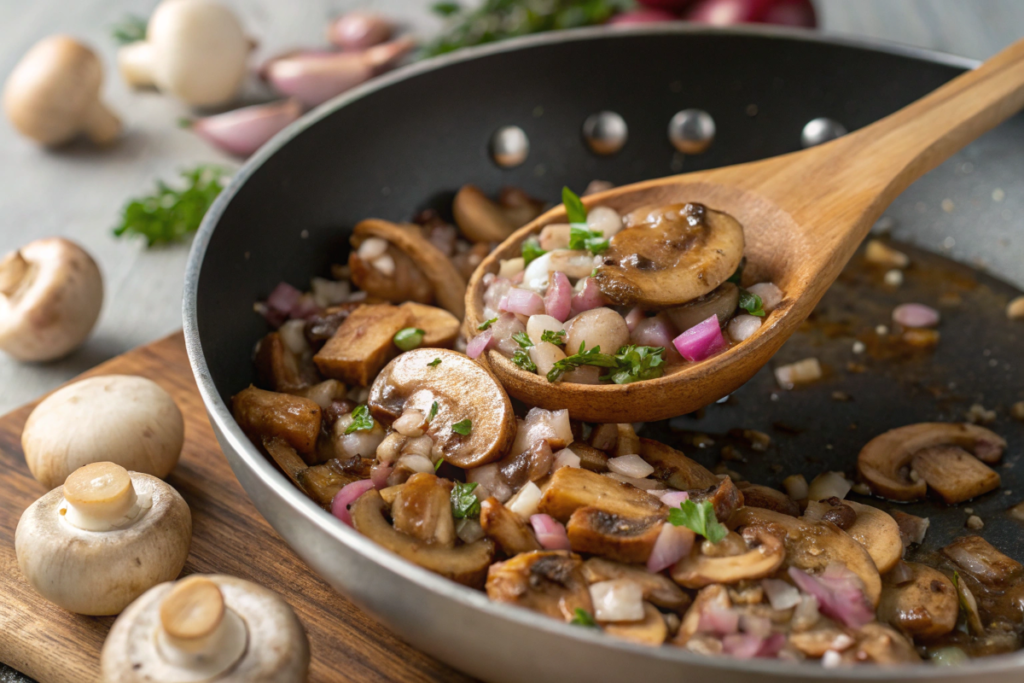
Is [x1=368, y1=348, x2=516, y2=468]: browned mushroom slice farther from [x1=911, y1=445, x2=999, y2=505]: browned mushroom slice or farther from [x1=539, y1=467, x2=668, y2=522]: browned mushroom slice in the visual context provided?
[x1=911, y1=445, x2=999, y2=505]: browned mushroom slice

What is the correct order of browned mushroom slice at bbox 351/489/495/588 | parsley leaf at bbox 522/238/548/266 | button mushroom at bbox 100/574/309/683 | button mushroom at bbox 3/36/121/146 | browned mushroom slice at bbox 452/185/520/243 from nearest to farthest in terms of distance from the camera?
button mushroom at bbox 100/574/309/683, browned mushroom slice at bbox 351/489/495/588, parsley leaf at bbox 522/238/548/266, browned mushroom slice at bbox 452/185/520/243, button mushroom at bbox 3/36/121/146

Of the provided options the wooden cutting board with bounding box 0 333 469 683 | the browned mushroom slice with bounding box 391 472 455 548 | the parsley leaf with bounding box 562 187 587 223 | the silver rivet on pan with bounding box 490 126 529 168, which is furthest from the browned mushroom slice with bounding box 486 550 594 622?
the silver rivet on pan with bounding box 490 126 529 168

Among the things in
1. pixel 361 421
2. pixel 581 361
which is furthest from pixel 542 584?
pixel 361 421

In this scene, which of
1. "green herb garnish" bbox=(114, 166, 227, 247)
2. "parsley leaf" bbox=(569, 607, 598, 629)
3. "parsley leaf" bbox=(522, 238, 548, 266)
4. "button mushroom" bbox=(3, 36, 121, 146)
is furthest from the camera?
"button mushroom" bbox=(3, 36, 121, 146)

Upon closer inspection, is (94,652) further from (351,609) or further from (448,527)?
(448,527)

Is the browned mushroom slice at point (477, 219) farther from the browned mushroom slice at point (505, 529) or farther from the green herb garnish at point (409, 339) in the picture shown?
the browned mushroom slice at point (505, 529)

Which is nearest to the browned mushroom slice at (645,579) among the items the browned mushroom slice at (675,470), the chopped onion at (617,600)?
the chopped onion at (617,600)

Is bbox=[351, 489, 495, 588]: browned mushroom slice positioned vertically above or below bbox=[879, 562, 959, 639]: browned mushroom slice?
below
